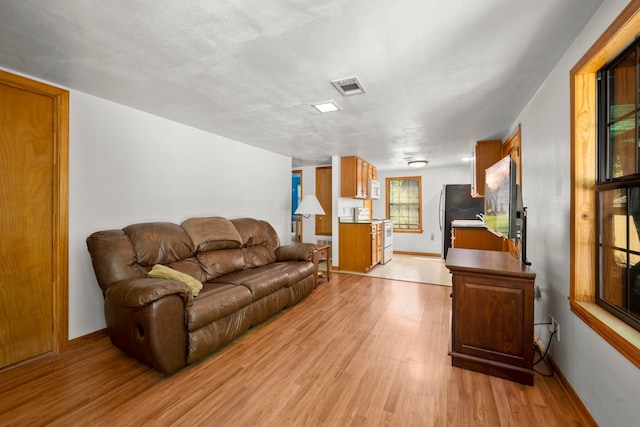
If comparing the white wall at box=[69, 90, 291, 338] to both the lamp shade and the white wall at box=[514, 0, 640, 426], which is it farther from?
the white wall at box=[514, 0, 640, 426]

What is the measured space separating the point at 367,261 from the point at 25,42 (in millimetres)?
4770

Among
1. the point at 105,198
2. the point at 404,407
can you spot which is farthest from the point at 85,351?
the point at 404,407

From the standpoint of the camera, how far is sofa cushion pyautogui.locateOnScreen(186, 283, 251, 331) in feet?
6.74

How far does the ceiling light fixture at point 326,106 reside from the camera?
2.68 m

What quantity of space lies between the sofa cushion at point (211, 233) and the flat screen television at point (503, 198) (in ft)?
9.39

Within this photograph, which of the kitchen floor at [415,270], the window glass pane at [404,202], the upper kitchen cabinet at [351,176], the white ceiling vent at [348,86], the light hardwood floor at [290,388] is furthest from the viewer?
the window glass pane at [404,202]

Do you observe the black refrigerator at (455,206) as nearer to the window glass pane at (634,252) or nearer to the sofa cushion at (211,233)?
the sofa cushion at (211,233)

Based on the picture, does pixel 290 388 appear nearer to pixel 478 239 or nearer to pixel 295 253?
pixel 295 253

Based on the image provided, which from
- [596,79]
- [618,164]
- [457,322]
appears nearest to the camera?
[618,164]

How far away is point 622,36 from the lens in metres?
1.28

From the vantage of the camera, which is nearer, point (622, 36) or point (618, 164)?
point (622, 36)

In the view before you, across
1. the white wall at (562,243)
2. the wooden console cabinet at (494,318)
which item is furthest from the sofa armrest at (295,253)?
the white wall at (562,243)

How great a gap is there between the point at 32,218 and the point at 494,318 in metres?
3.68

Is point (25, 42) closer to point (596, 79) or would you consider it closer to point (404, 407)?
point (404, 407)
